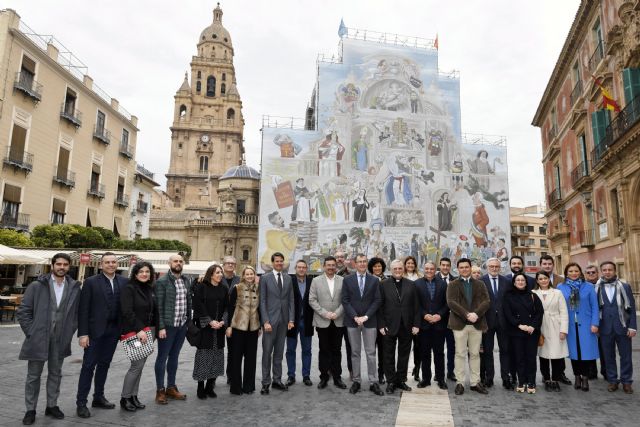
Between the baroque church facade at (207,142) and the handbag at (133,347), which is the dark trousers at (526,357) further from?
the baroque church facade at (207,142)

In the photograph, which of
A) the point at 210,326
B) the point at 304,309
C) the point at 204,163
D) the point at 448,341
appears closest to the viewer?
the point at 210,326

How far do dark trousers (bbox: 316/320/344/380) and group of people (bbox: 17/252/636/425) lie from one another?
0.01 m

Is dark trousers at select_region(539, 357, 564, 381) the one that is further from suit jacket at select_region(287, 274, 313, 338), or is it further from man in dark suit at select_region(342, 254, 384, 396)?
suit jacket at select_region(287, 274, 313, 338)

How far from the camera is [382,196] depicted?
1090 inches

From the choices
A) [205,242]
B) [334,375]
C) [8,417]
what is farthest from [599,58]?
[205,242]

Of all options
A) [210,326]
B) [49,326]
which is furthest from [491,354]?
[49,326]

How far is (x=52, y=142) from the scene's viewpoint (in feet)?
65.7

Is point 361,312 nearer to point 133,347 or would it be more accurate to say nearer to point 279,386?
point 279,386

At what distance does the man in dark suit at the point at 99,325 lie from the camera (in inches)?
174

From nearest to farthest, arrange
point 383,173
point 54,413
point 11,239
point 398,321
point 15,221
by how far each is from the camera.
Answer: point 54,413, point 398,321, point 11,239, point 15,221, point 383,173

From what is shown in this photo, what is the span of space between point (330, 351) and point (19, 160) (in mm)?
18185

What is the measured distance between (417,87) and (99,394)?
2937 cm

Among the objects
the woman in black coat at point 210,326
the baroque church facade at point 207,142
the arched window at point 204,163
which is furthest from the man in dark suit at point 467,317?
the arched window at point 204,163

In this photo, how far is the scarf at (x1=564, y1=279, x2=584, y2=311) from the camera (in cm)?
595
